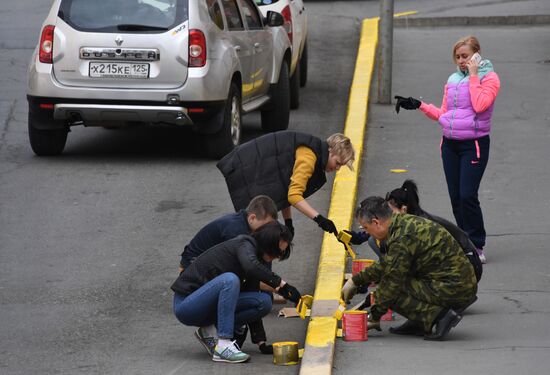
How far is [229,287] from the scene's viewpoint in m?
7.54

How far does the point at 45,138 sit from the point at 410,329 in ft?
20.2

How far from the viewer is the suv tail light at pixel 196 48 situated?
12.5 metres

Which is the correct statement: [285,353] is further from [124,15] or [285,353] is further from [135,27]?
[124,15]

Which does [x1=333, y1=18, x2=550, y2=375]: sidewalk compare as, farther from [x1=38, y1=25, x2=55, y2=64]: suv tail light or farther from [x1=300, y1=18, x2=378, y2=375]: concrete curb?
[x1=38, y1=25, x2=55, y2=64]: suv tail light

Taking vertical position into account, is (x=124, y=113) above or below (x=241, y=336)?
below

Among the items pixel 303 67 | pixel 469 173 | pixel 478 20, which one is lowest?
pixel 478 20

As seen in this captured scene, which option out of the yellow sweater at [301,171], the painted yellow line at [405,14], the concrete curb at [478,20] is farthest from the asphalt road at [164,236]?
the painted yellow line at [405,14]

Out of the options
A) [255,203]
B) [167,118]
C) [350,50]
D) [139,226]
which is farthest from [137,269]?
[350,50]

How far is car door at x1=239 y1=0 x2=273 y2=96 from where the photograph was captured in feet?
46.0

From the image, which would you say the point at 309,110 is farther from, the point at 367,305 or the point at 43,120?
the point at 367,305

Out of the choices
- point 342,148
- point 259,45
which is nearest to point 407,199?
point 342,148

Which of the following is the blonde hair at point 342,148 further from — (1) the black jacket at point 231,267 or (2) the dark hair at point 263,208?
(1) the black jacket at point 231,267

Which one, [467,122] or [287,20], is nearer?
[467,122]

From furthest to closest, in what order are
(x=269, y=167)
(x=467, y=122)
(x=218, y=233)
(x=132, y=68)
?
(x=132, y=68) < (x=467, y=122) < (x=269, y=167) < (x=218, y=233)
